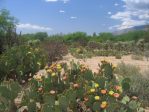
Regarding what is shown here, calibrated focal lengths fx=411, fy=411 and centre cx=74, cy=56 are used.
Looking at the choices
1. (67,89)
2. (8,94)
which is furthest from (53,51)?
(8,94)

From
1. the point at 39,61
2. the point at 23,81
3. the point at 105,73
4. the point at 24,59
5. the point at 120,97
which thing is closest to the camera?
the point at 120,97

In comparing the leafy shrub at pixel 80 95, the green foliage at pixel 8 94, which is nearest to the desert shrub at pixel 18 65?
the leafy shrub at pixel 80 95

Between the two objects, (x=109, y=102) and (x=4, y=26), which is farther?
(x=4, y=26)

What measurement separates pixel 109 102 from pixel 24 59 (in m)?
5.81

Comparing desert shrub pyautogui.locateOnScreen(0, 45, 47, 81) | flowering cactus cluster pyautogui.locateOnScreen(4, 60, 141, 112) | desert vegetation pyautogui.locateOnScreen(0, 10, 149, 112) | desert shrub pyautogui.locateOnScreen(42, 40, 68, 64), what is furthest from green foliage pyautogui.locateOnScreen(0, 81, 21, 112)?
desert shrub pyautogui.locateOnScreen(42, 40, 68, 64)

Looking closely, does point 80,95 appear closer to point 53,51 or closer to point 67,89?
point 67,89

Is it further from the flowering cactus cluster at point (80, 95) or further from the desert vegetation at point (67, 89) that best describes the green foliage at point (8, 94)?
the flowering cactus cluster at point (80, 95)

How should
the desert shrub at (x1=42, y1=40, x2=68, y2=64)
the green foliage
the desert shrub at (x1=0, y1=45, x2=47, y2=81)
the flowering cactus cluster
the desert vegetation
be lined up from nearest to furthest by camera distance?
the flowering cactus cluster → the desert vegetation → the green foliage → the desert shrub at (x1=0, y1=45, x2=47, y2=81) → the desert shrub at (x1=42, y1=40, x2=68, y2=64)

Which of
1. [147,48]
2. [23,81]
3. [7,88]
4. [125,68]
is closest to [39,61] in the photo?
[23,81]

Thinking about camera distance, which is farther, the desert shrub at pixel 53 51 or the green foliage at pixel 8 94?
the desert shrub at pixel 53 51

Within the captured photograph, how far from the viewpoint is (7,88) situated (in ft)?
23.1

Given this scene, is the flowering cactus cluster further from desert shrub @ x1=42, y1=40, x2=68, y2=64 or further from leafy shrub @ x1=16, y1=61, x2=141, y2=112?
desert shrub @ x1=42, y1=40, x2=68, y2=64

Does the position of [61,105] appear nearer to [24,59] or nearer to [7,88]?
[7,88]

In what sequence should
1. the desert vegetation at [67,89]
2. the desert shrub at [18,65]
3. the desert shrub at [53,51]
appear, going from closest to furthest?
the desert vegetation at [67,89] < the desert shrub at [18,65] < the desert shrub at [53,51]
